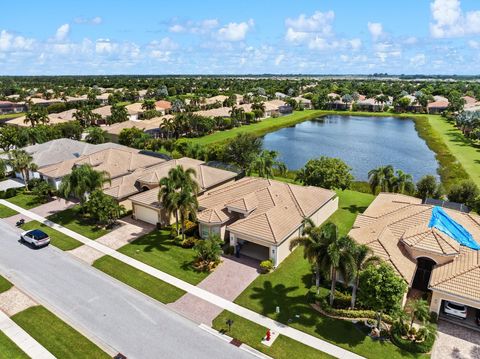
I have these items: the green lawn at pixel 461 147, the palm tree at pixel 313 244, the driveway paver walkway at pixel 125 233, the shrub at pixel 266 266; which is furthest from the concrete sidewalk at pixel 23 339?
the green lawn at pixel 461 147

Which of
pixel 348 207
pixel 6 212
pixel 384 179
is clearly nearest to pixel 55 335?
pixel 6 212

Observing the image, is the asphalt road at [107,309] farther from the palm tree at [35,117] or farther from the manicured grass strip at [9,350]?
the palm tree at [35,117]

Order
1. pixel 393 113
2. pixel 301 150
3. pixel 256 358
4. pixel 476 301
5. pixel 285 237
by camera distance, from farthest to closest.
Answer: pixel 393 113, pixel 301 150, pixel 285 237, pixel 476 301, pixel 256 358

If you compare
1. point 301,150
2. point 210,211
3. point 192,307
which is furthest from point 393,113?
point 192,307

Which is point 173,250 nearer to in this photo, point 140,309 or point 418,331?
point 140,309

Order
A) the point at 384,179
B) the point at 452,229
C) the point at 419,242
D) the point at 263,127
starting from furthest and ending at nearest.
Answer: the point at 263,127 → the point at 384,179 → the point at 452,229 → the point at 419,242

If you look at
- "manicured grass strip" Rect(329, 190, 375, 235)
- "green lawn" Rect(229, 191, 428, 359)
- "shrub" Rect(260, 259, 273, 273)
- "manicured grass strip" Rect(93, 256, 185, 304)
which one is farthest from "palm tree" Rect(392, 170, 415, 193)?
"manicured grass strip" Rect(93, 256, 185, 304)

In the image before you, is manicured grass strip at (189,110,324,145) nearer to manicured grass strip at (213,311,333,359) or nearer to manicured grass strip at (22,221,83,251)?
manicured grass strip at (22,221,83,251)

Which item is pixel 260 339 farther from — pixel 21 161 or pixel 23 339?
pixel 21 161
